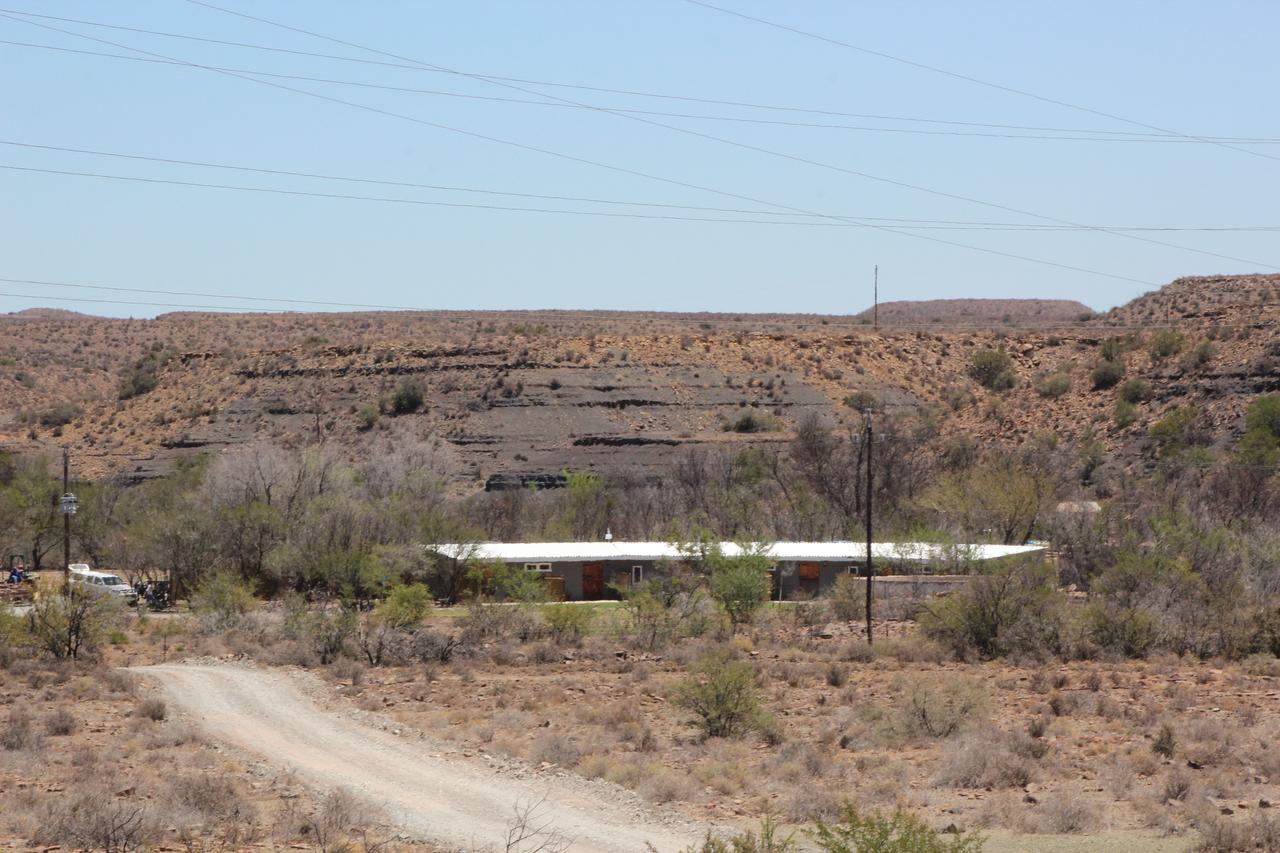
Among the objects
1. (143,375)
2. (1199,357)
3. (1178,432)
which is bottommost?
(1178,432)

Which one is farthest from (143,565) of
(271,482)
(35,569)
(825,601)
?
(825,601)

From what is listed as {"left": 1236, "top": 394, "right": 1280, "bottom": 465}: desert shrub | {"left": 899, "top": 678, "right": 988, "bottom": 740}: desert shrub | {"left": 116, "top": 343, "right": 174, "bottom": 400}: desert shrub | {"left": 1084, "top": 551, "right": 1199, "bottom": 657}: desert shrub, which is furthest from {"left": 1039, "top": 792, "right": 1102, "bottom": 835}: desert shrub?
{"left": 116, "top": 343, "right": 174, "bottom": 400}: desert shrub

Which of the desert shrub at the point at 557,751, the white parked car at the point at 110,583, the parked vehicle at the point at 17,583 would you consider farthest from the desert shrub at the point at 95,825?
the white parked car at the point at 110,583

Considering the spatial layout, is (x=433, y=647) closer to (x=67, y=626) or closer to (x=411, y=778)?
(x=67, y=626)

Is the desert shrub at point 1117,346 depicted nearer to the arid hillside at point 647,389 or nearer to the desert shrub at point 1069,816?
the arid hillside at point 647,389

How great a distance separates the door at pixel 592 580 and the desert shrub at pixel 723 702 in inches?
1072

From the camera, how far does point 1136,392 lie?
92.1 metres

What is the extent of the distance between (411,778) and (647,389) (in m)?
72.8

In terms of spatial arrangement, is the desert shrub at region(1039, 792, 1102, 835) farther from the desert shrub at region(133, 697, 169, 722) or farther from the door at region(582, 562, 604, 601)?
the door at region(582, 562, 604, 601)

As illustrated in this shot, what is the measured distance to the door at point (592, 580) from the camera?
59594mm

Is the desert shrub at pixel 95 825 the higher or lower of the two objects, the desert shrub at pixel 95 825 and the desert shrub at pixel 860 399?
the lower

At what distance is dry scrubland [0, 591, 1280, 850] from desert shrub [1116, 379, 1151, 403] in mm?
50217

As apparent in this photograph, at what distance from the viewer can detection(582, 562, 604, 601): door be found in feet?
196

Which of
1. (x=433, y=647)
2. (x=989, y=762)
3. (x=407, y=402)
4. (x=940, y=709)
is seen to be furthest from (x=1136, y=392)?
(x=989, y=762)
